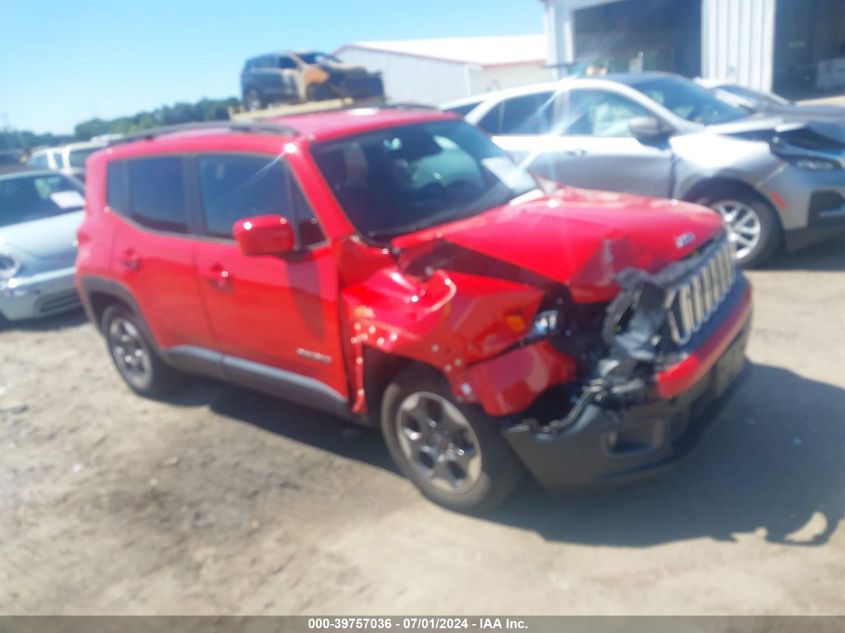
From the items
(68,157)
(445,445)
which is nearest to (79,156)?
(68,157)

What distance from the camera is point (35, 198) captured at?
9.10m

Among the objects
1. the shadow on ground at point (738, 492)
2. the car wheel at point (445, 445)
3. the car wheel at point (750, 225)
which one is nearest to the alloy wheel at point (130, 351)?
the shadow on ground at point (738, 492)

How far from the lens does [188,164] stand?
Answer: 462 centimetres

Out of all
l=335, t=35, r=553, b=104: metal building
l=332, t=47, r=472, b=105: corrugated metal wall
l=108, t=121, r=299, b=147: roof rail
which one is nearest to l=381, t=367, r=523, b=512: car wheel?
l=108, t=121, r=299, b=147: roof rail

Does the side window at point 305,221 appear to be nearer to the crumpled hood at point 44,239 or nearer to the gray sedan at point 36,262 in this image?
the crumpled hood at point 44,239

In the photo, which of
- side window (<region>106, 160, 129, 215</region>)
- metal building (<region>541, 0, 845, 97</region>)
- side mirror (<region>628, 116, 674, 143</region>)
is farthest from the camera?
metal building (<region>541, 0, 845, 97</region>)

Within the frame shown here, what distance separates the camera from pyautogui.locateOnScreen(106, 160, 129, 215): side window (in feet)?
16.9

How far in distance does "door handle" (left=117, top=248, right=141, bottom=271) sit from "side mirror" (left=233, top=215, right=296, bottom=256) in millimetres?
1533

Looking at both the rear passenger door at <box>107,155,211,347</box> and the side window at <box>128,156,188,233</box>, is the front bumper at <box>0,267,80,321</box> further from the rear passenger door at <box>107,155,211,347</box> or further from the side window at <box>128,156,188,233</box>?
the side window at <box>128,156,188,233</box>

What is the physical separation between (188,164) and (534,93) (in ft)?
14.4

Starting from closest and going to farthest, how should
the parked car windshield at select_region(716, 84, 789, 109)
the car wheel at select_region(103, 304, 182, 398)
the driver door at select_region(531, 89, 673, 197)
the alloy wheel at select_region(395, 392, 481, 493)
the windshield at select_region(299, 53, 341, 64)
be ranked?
the alloy wheel at select_region(395, 392, 481, 493), the car wheel at select_region(103, 304, 182, 398), the driver door at select_region(531, 89, 673, 197), the parked car windshield at select_region(716, 84, 789, 109), the windshield at select_region(299, 53, 341, 64)

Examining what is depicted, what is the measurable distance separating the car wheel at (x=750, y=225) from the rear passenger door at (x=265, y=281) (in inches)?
159

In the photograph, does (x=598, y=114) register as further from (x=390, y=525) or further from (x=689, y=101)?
(x=390, y=525)

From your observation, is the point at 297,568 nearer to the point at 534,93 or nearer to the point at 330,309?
the point at 330,309
